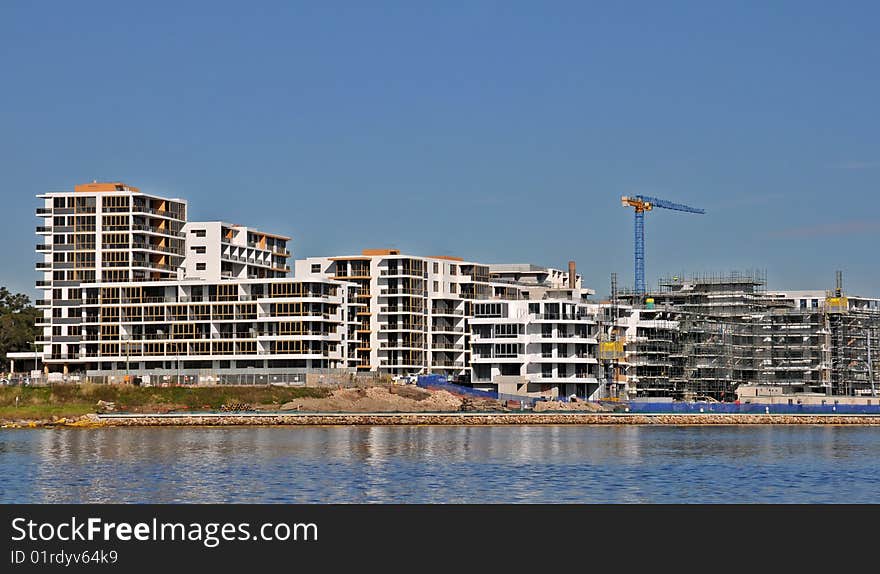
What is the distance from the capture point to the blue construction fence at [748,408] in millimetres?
171625

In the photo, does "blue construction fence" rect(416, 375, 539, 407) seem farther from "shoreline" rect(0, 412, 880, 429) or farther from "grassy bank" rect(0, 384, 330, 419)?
Result: "shoreline" rect(0, 412, 880, 429)

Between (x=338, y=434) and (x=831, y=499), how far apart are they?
2706 inches

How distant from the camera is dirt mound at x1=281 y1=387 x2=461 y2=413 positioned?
16950 centimetres

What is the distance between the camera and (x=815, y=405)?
18100cm

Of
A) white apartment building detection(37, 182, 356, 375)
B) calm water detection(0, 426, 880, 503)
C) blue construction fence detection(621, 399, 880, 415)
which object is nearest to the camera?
calm water detection(0, 426, 880, 503)

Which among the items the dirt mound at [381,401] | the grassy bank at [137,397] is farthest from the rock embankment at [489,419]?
the dirt mound at [381,401]

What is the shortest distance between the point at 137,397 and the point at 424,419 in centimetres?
3748

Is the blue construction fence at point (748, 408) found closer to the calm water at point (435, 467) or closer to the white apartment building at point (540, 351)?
the white apartment building at point (540, 351)

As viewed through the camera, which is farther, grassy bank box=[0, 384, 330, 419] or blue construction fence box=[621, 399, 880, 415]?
blue construction fence box=[621, 399, 880, 415]
